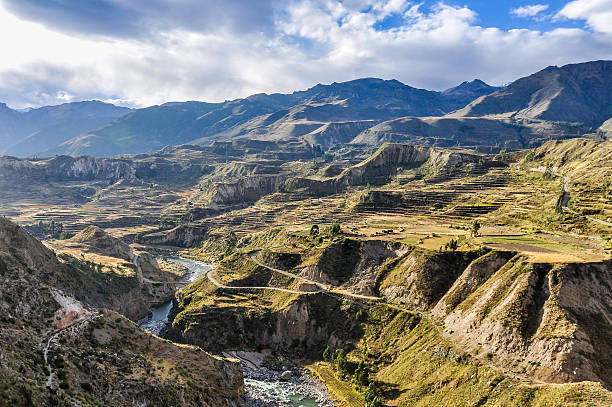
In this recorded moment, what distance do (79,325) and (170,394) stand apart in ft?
73.9

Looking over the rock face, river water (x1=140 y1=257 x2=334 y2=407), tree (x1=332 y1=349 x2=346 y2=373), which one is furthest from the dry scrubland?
river water (x1=140 y1=257 x2=334 y2=407)

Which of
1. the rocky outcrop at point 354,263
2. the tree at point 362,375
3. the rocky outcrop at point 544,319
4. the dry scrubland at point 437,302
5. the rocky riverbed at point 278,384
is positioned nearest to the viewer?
the rocky outcrop at point 544,319

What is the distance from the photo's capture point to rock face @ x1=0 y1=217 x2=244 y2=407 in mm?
49969

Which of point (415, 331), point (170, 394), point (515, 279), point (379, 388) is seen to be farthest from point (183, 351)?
point (515, 279)

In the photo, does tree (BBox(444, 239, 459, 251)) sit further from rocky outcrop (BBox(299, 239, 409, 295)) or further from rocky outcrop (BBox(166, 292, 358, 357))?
rocky outcrop (BBox(166, 292, 358, 357))

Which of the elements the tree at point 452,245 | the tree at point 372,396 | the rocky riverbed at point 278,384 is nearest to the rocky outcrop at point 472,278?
the tree at point 452,245

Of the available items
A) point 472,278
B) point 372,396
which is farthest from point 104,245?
point 472,278

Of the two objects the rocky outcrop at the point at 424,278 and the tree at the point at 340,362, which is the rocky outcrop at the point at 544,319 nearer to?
the rocky outcrop at the point at 424,278

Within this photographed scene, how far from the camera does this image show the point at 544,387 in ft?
220

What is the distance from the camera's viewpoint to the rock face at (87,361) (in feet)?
164

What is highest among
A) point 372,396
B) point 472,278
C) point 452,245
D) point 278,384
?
point 452,245

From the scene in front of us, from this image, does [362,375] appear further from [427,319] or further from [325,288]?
[325,288]

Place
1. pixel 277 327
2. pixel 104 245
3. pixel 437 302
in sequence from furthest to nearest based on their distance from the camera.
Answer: pixel 104 245 → pixel 277 327 → pixel 437 302

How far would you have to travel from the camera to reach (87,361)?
206ft
